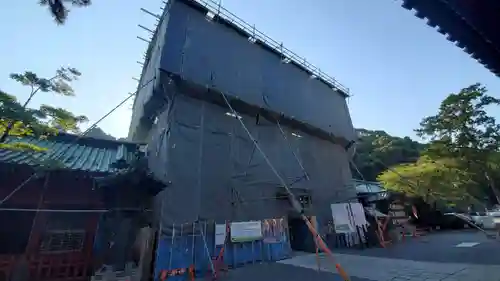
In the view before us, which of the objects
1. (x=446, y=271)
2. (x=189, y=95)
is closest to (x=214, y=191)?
(x=189, y=95)

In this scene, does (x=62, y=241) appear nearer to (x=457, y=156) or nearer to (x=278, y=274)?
(x=278, y=274)

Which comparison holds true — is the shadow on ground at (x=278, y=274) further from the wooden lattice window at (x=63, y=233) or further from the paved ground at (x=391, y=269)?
the wooden lattice window at (x=63, y=233)

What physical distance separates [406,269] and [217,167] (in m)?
6.59

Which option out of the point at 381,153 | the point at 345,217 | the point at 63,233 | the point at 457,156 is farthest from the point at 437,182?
the point at 63,233

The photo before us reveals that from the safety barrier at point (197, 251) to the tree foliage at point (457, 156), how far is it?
1270cm

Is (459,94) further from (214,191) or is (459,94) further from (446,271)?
(214,191)

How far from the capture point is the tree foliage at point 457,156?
15.9m

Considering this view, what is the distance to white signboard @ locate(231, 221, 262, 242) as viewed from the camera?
313 inches

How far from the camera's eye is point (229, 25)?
11.3 metres

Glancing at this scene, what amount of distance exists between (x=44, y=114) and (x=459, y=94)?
82.6ft

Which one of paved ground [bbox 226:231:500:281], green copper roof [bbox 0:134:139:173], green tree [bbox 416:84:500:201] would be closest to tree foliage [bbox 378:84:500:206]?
green tree [bbox 416:84:500:201]

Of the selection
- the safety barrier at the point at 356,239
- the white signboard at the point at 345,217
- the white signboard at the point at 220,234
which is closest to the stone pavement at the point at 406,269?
the white signboard at the point at 345,217

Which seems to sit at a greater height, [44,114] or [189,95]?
[189,95]

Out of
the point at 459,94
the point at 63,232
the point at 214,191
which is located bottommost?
the point at 63,232
